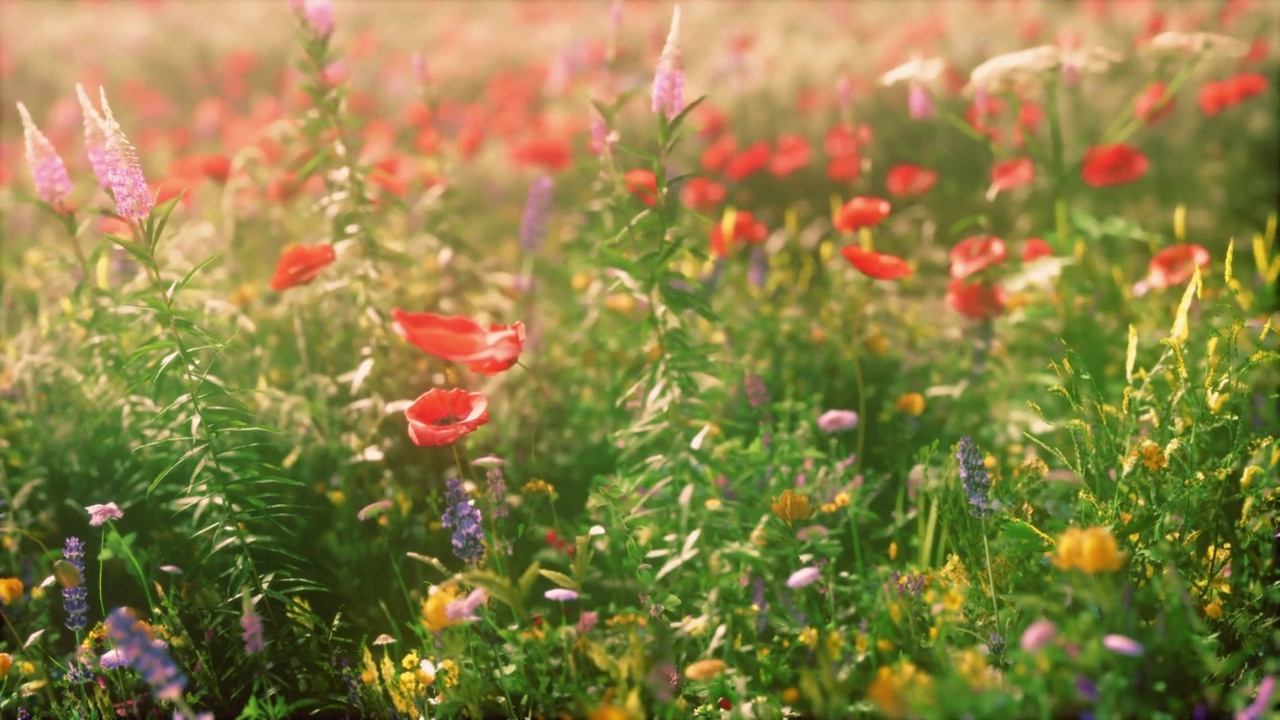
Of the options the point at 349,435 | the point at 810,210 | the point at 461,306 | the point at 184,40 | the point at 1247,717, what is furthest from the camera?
the point at 184,40

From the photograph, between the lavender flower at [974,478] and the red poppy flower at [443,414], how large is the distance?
0.95 meters

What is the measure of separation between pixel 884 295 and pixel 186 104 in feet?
25.8

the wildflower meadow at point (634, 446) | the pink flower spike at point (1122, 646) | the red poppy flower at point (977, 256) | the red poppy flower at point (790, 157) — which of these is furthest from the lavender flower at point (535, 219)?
the pink flower spike at point (1122, 646)

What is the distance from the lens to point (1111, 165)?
361 centimetres

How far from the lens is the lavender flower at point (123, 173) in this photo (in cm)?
183

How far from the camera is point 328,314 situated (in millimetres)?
3035

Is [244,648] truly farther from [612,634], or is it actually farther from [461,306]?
[461,306]

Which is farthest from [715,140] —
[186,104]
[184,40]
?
[184,40]

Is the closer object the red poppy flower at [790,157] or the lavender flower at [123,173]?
the lavender flower at [123,173]

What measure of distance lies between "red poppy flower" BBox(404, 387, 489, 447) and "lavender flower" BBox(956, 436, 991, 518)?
37.6 inches

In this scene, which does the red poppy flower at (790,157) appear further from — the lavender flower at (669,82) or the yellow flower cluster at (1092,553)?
the yellow flower cluster at (1092,553)

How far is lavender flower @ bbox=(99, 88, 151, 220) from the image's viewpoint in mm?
1830

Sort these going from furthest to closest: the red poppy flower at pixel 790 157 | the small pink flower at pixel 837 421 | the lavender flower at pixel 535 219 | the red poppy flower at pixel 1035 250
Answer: the red poppy flower at pixel 790 157
the lavender flower at pixel 535 219
the red poppy flower at pixel 1035 250
the small pink flower at pixel 837 421

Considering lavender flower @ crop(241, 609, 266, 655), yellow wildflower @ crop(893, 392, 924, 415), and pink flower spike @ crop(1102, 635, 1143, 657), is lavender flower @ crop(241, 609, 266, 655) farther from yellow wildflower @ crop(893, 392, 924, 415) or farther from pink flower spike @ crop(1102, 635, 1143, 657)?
yellow wildflower @ crop(893, 392, 924, 415)
